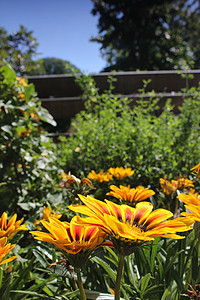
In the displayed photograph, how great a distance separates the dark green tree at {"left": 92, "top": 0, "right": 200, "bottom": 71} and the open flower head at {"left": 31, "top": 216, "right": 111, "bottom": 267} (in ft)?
56.3

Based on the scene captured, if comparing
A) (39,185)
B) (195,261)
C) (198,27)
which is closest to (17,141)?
(39,185)

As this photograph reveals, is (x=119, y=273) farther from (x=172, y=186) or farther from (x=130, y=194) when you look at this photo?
(x=172, y=186)

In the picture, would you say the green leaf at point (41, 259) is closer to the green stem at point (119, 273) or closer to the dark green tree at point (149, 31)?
the green stem at point (119, 273)

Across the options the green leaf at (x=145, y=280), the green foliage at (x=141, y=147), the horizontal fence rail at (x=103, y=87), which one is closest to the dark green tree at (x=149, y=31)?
the horizontal fence rail at (x=103, y=87)

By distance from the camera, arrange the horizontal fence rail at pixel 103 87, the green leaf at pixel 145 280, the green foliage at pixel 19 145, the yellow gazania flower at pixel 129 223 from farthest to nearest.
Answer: the horizontal fence rail at pixel 103 87 → the green foliage at pixel 19 145 → the green leaf at pixel 145 280 → the yellow gazania flower at pixel 129 223

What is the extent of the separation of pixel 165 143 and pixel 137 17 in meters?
18.0

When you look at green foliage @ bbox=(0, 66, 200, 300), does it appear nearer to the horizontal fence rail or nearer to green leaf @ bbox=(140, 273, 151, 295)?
green leaf @ bbox=(140, 273, 151, 295)

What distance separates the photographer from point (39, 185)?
1664 mm

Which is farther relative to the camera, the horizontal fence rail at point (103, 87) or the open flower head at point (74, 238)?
the horizontal fence rail at point (103, 87)

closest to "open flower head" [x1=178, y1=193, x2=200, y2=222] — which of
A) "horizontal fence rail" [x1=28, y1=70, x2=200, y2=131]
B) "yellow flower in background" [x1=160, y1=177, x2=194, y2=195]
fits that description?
"yellow flower in background" [x1=160, y1=177, x2=194, y2=195]

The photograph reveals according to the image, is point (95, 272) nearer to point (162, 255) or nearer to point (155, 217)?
point (162, 255)

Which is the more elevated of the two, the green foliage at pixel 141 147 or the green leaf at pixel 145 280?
the green foliage at pixel 141 147

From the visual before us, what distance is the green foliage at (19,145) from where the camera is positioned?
4.88 ft

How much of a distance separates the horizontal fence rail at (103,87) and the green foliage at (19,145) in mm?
1666
